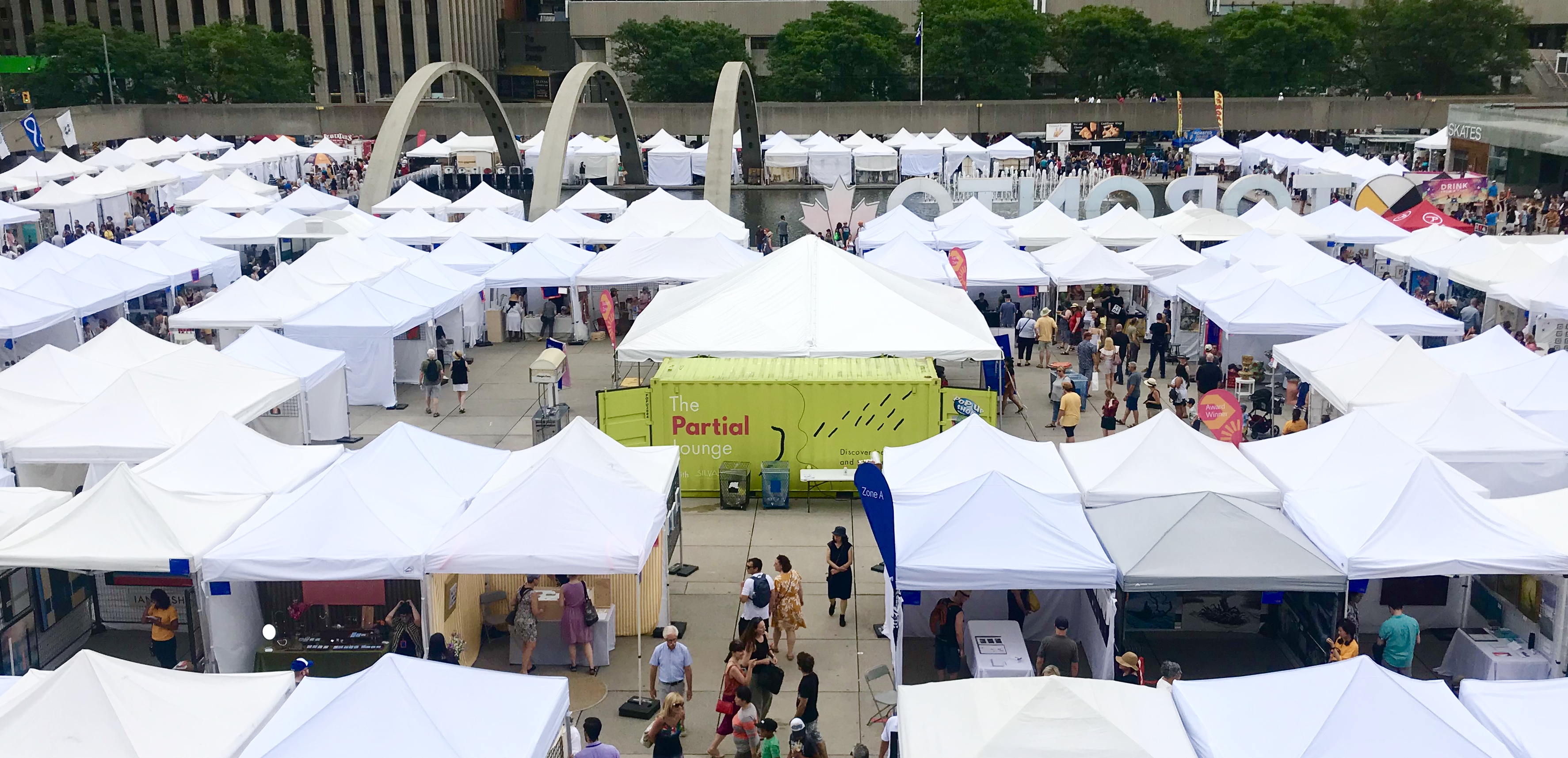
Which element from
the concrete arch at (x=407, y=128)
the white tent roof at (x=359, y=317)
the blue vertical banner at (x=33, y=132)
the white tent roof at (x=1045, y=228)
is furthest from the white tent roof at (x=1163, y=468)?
the blue vertical banner at (x=33, y=132)

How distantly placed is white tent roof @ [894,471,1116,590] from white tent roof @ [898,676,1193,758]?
7.68 ft

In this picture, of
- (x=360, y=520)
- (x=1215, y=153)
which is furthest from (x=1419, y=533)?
(x=1215, y=153)

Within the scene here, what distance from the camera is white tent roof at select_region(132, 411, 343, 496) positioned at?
12.7 meters

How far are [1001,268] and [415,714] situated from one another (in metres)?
18.6

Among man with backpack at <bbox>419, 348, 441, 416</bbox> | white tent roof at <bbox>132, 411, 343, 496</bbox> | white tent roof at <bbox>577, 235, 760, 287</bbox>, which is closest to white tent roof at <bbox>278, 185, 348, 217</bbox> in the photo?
white tent roof at <bbox>577, 235, 760, 287</bbox>

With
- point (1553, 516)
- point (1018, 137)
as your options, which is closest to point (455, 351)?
point (1553, 516)

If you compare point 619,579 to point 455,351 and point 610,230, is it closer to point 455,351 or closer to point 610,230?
point 455,351

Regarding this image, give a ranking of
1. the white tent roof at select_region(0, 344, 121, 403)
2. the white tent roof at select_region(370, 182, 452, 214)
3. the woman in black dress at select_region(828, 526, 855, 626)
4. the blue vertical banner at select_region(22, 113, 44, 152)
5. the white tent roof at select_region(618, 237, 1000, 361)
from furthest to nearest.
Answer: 1. the blue vertical banner at select_region(22, 113, 44, 152)
2. the white tent roof at select_region(370, 182, 452, 214)
3. the white tent roof at select_region(618, 237, 1000, 361)
4. the white tent roof at select_region(0, 344, 121, 403)
5. the woman in black dress at select_region(828, 526, 855, 626)

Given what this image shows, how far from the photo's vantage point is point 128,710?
328 inches

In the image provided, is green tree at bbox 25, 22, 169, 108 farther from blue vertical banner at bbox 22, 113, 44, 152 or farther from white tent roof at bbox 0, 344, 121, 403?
white tent roof at bbox 0, 344, 121, 403

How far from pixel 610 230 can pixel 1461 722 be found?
964 inches

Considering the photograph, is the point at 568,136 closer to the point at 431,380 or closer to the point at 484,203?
the point at 484,203

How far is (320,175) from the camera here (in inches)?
2130

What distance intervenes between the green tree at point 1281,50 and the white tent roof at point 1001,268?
5160 cm
